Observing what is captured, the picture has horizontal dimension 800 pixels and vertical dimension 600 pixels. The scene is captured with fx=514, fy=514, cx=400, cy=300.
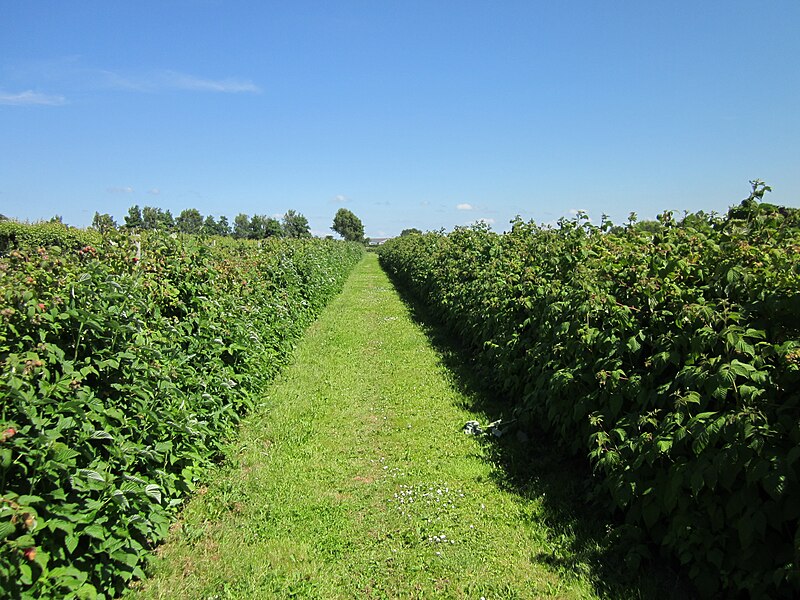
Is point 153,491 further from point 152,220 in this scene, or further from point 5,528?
point 152,220

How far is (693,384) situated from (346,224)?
108m

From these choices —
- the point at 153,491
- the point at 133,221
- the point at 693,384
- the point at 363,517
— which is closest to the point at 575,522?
the point at 693,384

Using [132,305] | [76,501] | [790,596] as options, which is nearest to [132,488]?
[76,501]

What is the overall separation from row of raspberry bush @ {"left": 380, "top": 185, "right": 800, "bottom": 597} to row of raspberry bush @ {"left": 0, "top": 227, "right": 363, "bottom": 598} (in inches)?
116

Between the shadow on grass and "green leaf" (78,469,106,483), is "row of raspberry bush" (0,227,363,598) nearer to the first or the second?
"green leaf" (78,469,106,483)

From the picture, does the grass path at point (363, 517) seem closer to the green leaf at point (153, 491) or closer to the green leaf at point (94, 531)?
the green leaf at point (153, 491)

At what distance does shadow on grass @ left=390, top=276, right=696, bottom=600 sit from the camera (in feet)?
9.98

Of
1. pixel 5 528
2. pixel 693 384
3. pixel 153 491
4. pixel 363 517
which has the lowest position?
pixel 363 517

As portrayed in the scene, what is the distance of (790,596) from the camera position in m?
2.40

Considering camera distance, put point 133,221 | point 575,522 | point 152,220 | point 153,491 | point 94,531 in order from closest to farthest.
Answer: point 94,531 < point 153,491 < point 575,522 < point 152,220 < point 133,221

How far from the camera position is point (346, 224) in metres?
109

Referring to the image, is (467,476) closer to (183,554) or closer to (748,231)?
(183,554)

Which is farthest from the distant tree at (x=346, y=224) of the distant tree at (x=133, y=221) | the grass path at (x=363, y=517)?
the grass path at (x=363, y=517)

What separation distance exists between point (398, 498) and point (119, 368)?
2.28 m
